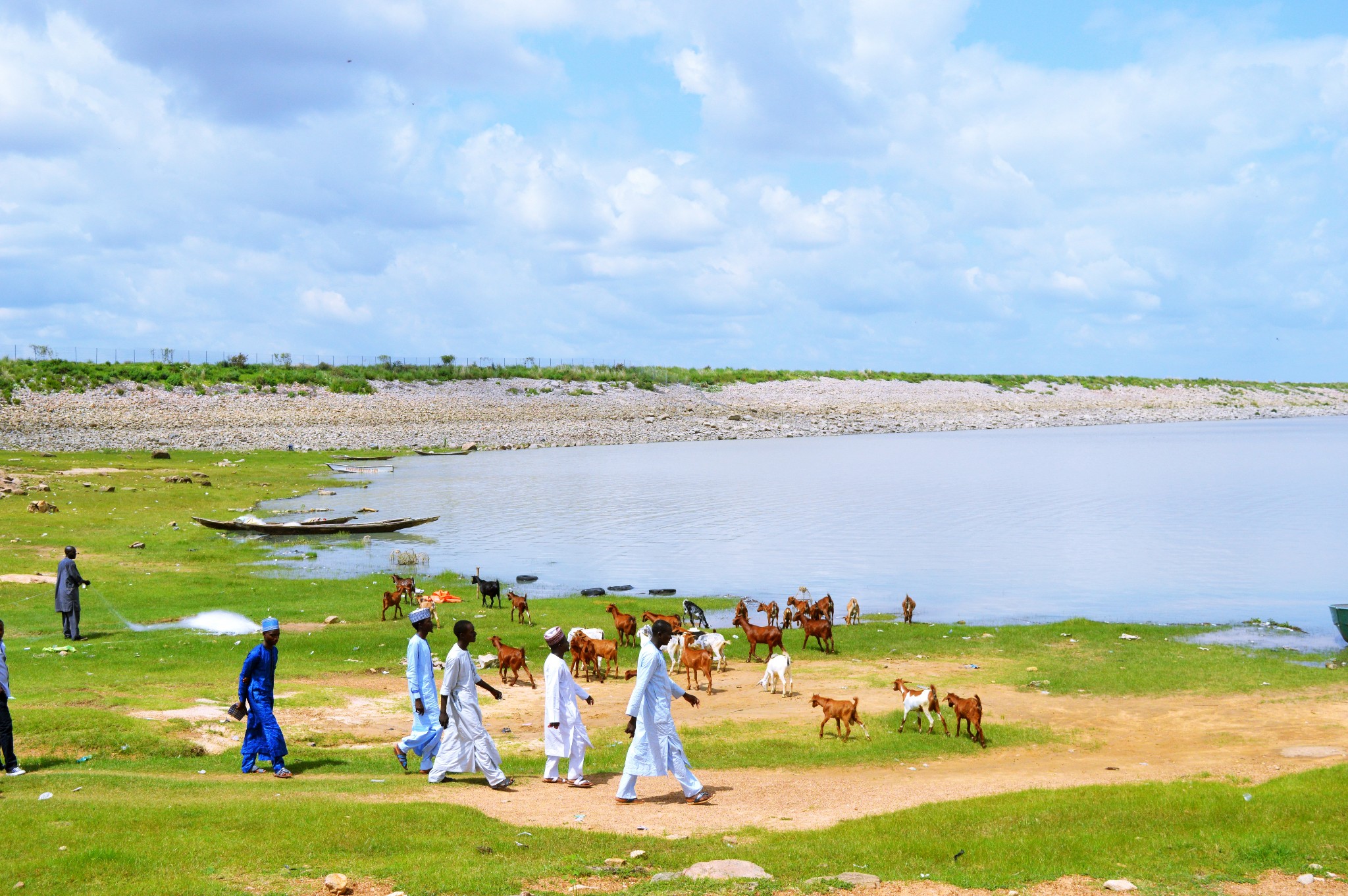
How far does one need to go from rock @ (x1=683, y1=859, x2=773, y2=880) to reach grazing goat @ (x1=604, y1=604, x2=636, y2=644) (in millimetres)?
12205

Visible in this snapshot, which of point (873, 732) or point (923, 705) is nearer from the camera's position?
point (923, 705)

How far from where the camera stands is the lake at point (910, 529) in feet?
109

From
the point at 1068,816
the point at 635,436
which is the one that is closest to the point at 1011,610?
the point at 1068,816

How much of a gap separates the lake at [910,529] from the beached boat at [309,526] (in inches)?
27.0

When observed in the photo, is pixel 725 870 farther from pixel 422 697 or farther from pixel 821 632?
pixel 821 632

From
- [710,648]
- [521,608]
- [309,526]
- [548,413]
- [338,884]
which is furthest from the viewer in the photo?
[548,413]

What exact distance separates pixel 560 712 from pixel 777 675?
701 centimetres

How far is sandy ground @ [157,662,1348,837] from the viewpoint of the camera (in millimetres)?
12797

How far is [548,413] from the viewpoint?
359 ft

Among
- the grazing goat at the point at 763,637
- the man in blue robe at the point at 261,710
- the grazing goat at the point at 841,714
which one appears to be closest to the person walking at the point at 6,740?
the man in blue robe at the point at 261,710

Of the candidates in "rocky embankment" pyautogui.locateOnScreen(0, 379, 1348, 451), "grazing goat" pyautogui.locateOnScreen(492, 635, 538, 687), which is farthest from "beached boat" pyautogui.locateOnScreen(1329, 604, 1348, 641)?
"rocky embankment" pyautogui.locateOnScreen(0, 379, 1348, 451)

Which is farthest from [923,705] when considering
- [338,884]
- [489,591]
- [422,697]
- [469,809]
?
[489,591]

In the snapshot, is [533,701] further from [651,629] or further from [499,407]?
[499,407]

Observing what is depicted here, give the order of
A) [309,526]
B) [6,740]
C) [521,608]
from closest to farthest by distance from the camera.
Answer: [6,740], [521,608], [309,526]
